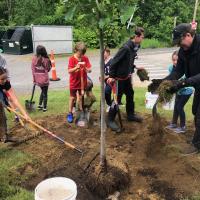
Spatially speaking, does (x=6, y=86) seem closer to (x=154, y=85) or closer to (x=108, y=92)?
(x=108, y=92)

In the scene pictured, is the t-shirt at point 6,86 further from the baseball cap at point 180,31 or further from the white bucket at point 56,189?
the baseball cap at point 180,31

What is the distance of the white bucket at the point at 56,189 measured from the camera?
399cm

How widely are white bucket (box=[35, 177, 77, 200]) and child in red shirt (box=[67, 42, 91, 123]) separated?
3300mm

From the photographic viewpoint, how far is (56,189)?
4125 mm

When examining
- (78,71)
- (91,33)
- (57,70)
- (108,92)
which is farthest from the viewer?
(91,33)

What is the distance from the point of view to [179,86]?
5613 mm

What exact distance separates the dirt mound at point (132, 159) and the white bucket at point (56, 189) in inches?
24.9

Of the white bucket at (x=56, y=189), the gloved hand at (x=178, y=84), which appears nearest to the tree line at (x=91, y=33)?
the gloved hand at (x=178, y=84)

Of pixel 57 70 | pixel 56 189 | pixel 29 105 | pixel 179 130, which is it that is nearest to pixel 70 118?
pixel 29 105

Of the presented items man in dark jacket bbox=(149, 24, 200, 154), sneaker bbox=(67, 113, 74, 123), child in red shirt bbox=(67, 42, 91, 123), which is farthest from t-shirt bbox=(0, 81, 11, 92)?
man in dark jacket bbox=(149, 24, 200, 154)

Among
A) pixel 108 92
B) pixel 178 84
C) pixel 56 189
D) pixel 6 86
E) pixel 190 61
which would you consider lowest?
pixel 56 189

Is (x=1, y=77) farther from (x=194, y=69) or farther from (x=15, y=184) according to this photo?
(x=194, y=69)

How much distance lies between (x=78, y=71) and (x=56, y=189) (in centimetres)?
360

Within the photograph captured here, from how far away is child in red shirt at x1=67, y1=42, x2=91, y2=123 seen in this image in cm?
724
